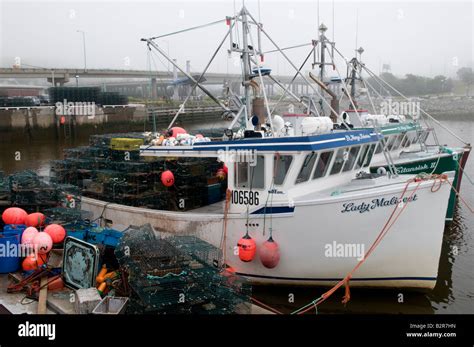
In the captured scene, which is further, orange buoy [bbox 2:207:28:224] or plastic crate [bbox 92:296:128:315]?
orange buoy [bbox 2:207:28:224]

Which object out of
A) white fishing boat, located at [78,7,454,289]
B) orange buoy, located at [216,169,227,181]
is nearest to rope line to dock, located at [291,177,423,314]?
white fishing boat, located at [78,7,454,289]

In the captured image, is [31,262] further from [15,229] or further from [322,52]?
[322,52]

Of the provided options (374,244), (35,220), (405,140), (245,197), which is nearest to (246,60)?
(245,197)

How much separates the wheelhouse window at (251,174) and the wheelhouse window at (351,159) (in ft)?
7.12

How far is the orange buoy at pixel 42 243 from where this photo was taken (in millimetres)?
8562

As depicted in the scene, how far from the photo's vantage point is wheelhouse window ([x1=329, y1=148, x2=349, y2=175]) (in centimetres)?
995

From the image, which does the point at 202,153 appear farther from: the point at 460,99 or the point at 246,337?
the point at 460,99

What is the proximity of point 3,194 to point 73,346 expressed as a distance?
743cm

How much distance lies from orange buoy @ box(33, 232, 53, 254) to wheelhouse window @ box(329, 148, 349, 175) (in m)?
5.90

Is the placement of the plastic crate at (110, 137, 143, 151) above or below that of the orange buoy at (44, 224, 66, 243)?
above

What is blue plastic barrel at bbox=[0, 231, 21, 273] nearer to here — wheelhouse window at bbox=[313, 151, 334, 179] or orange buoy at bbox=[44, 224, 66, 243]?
orange buoy at bbox=[44, 224, 66, 243]

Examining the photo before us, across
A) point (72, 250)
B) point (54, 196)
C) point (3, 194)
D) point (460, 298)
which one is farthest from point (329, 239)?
point (3, 194)

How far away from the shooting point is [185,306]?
6781 mm

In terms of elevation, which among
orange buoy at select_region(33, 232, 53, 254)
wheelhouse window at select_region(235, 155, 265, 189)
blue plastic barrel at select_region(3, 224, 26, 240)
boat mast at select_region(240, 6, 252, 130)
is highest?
boat mast at select_region(240, 6, 252, 130)
